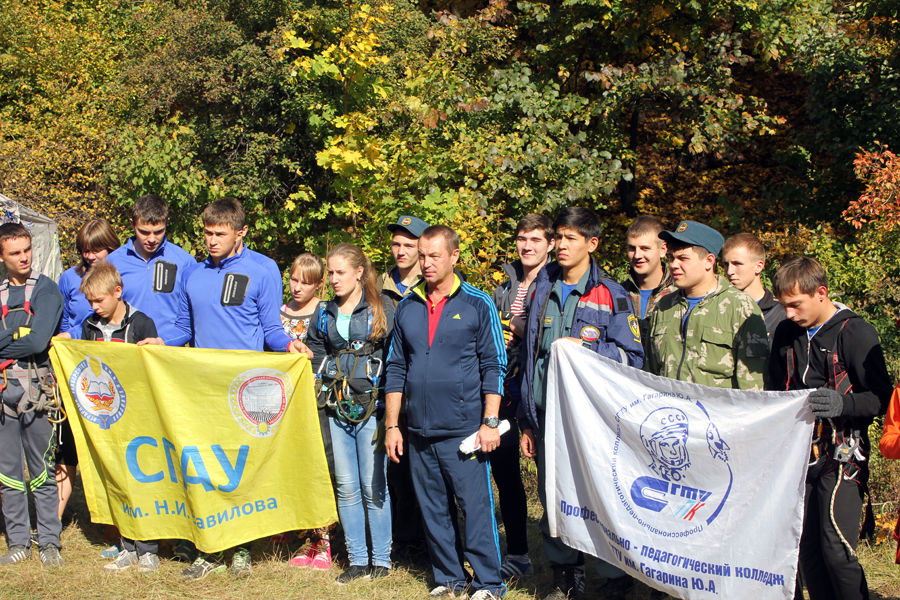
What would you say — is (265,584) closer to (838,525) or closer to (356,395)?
(356,395)

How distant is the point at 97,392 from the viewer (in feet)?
15.5

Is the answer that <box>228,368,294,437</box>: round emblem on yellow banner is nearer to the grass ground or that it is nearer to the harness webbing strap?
the grass ground

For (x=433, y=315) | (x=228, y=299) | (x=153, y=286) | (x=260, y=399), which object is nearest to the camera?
(x=433, y=315)

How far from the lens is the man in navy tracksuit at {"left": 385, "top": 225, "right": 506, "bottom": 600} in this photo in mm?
4047

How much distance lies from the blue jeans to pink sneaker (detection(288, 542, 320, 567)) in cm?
35

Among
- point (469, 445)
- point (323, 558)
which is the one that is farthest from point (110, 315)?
point (469, 445)

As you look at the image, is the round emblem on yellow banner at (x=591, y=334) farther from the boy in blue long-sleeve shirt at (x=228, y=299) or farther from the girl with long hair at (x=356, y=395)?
the boy in blue long-sleeve shirt at (x=228, y=299)

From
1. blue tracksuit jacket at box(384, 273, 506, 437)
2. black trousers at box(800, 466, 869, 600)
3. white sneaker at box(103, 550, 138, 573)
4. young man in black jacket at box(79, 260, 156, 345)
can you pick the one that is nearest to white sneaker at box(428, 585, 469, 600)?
blue tracksuit jacket at box(384, 273, 506, 437)

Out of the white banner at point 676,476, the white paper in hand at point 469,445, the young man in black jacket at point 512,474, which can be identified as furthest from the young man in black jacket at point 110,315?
the white banner at point 676,476

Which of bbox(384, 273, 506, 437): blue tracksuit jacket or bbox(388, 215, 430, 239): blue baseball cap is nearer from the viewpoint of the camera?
bbox(384, 273, 506, 437): blue tracksuit jacket

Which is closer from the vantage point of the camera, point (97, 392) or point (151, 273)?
point (97, 392)

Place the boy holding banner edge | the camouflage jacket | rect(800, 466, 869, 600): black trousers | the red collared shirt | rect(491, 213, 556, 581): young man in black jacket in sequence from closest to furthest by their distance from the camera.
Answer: rect(800, 466, 869, 600): black trousers, the camouflage jacket, the red collared shirt, rect(491, 213, 556, 581): young man in black jacket, the boy holding banner edge

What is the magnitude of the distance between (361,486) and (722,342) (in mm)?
2344

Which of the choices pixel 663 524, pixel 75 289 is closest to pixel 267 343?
pixel 75 289
